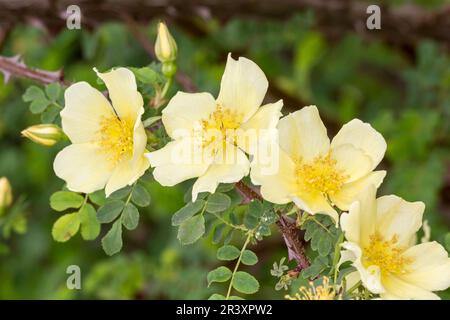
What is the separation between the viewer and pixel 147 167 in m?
1.12

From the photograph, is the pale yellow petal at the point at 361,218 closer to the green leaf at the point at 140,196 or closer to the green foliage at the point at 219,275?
the green foliage at the point at 219,275

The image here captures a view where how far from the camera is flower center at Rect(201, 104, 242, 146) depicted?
1.13 m

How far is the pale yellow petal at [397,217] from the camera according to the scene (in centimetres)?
109

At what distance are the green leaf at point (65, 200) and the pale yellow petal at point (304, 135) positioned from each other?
1.21ft

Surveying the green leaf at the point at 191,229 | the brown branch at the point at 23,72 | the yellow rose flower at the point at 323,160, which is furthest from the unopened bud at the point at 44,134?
the yellow rose flower at the point at 323,160

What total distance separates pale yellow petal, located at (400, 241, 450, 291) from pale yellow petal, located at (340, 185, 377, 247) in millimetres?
74

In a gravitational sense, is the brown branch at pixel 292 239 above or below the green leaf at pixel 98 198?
below

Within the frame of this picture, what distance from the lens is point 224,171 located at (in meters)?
1.08

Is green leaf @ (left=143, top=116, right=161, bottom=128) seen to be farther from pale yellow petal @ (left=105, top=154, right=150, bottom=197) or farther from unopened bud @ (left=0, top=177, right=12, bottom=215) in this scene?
unopened bud @ (left=0, top=177, right=12, bottom=215)

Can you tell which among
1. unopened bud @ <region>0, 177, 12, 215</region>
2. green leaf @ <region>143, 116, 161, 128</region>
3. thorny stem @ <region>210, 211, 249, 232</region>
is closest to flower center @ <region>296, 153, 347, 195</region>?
thorny stem @ <region>210, 211, 249, 232</region>

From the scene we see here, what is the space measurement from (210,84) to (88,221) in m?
0.74

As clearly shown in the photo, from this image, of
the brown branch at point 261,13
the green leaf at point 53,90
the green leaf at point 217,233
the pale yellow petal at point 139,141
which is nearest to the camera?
the pale yellow petal at point 139,141

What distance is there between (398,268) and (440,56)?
125cm
